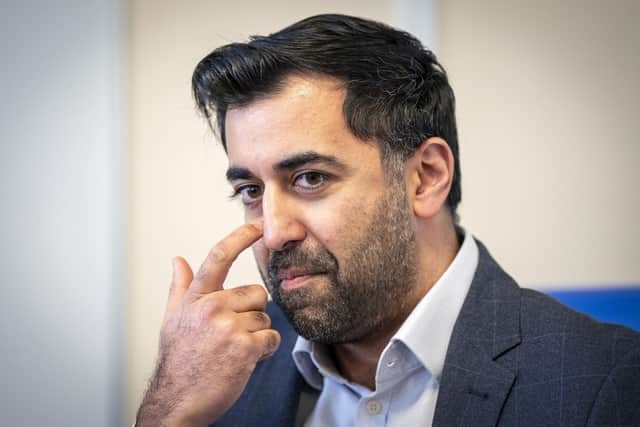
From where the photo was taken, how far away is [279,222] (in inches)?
49.3

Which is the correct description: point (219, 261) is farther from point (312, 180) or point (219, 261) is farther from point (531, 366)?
point (531, 366)

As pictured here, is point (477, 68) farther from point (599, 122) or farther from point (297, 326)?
point (297, 326)

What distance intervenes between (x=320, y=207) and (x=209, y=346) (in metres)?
0.38

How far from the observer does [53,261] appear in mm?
1918

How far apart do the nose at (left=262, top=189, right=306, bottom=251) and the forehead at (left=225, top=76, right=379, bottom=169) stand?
85mm

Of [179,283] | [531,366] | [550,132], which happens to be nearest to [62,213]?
[179,283]

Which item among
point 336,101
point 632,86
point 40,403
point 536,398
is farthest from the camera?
point 632,86

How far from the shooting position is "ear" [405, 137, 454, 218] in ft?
4.53

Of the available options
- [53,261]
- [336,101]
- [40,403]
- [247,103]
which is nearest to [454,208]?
[336,101]

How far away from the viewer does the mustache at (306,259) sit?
4.14 feet

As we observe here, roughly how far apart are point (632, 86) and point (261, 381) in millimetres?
1714

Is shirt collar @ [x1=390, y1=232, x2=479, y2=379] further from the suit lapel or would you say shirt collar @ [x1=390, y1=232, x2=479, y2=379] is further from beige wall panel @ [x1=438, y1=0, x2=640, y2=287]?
beige wall panel @ [x1=438, y1=0, x2=640, y2=287]

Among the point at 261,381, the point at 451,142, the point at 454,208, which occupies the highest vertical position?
the point at 451,142

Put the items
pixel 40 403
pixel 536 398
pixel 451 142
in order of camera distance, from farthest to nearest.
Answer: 1. pixel 40 403
2. pixel 451 142
3. pixel 536 398
